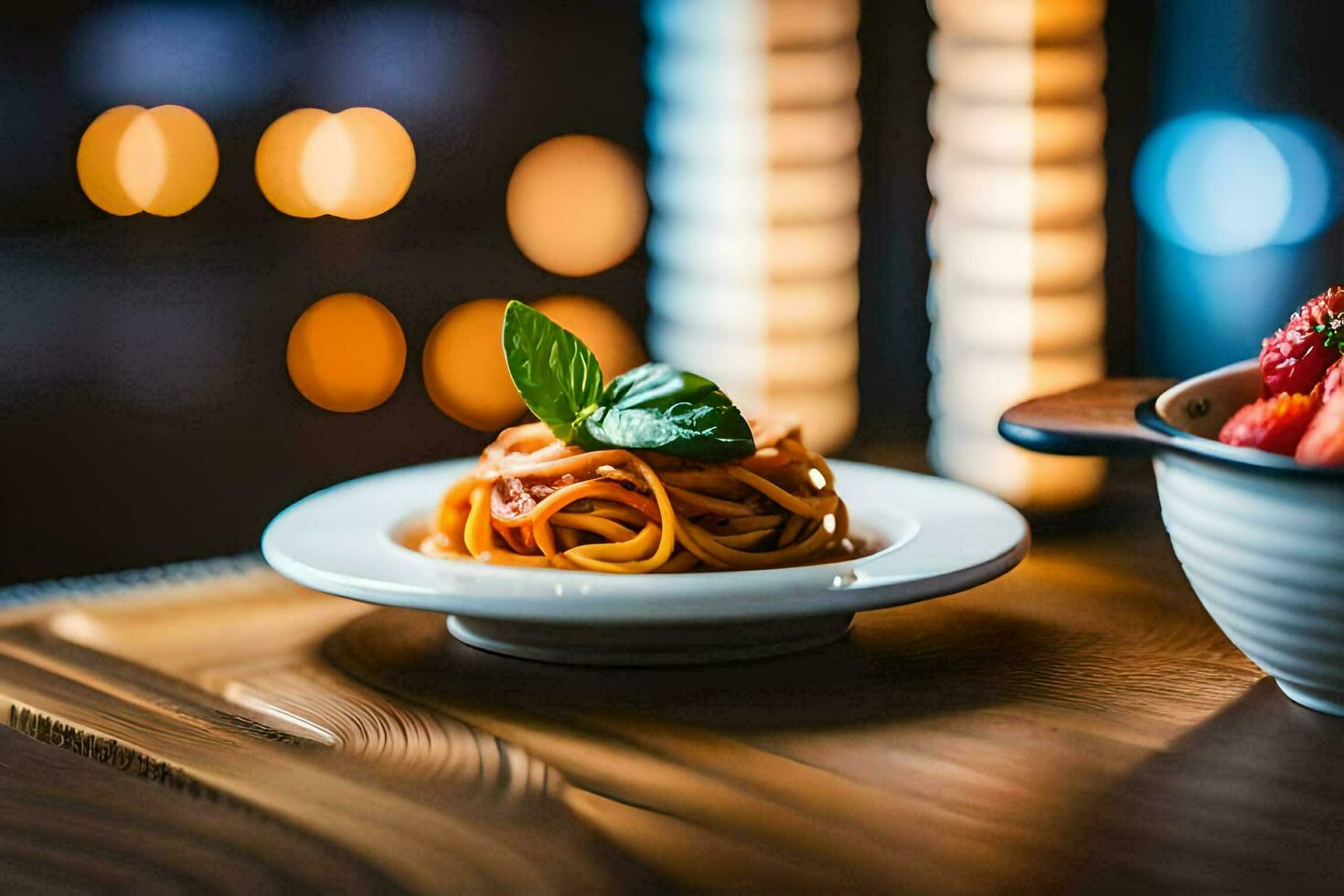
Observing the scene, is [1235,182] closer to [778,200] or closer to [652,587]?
[778,200]

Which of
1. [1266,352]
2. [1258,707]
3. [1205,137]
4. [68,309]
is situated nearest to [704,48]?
[1205,137]

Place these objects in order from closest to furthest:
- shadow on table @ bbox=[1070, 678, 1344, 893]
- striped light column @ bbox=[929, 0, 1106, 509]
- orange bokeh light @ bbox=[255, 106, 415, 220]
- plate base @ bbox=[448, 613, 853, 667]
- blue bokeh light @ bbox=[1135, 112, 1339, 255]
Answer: shadow on table @ bbox=[1070, 678, 1344, 893], plate base @ bbox=[448, 613, 853, 667], striped light column @ bbox=[929, 0, 1106, 509], blue bokeh light @ bbox=[1135, 112, 1339, 255], orange bokeh light @ bbox=[255, 106, 415, 220]

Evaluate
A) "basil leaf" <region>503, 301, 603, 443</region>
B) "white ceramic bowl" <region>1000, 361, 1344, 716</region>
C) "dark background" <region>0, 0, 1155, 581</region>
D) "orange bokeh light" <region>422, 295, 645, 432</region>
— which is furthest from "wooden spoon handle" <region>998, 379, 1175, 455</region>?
"orange bokeh light" <region>422, 295, 645, 432</region>

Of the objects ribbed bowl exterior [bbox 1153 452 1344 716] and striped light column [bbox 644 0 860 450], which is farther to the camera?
striped light column [bbox 644 0 860 450]

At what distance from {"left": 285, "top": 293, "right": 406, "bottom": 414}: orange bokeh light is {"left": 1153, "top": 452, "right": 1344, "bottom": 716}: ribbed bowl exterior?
1.67m

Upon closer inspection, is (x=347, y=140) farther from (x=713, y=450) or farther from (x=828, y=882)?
(x=828, y=882)

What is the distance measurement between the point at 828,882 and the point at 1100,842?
130 mm

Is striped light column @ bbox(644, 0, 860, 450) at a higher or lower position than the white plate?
higher

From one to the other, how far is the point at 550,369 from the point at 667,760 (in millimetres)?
332

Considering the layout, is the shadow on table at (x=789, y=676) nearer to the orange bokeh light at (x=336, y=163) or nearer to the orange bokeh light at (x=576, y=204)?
the orange bokeh light at (x=336, y=163)

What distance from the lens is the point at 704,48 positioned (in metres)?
1.90

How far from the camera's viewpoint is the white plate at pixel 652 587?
0.85 meters

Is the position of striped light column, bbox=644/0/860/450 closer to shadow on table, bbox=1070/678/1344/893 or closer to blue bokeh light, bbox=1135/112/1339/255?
blue bokeh light, bbox=1135/112/1339/255

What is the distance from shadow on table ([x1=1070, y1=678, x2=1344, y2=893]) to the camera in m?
0.62
